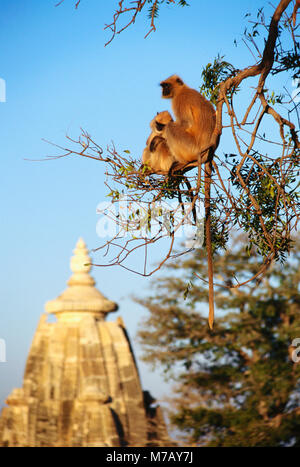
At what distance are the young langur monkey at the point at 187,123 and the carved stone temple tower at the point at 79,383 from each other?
26.4 feet

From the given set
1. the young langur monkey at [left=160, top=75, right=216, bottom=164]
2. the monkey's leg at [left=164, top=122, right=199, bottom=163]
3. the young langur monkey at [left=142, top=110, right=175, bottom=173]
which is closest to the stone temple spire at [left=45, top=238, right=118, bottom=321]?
the young langur monkey at [left=142, top=110, right=175, bottom=173]

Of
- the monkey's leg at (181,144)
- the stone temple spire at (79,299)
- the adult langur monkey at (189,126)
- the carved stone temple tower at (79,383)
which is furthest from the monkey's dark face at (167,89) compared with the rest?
the stone temple spire at (79,299)

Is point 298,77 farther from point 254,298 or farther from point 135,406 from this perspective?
point 254,298

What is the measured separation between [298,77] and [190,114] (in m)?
0.81

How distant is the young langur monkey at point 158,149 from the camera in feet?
13.2

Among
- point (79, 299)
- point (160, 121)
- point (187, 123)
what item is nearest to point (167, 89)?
point (160, 121)

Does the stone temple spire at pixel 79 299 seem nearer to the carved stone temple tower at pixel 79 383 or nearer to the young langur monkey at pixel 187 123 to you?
the carved stone temple tower at pixel 79 383

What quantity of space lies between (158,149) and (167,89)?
1.24 ft

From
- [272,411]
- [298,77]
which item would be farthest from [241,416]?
[298,77]

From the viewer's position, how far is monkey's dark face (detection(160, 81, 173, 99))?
13.6 ft

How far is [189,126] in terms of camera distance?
391 centimetres

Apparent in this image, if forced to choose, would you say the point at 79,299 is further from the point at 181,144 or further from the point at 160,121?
the point at 181,144

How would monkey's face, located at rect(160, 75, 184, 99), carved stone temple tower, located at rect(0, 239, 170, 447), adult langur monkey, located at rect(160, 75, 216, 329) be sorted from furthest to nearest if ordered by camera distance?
carved stone temple tower, located at rect(0, 239, 170, 447) < monkey's face, located at rect(160, 75, 184, 99) < adult langur monkey, located at rect(160, 75, 216, 329)

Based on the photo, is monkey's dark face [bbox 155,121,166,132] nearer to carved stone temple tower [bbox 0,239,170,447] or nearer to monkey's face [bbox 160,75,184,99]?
monkey's face [bbox 160,75,184,99]
